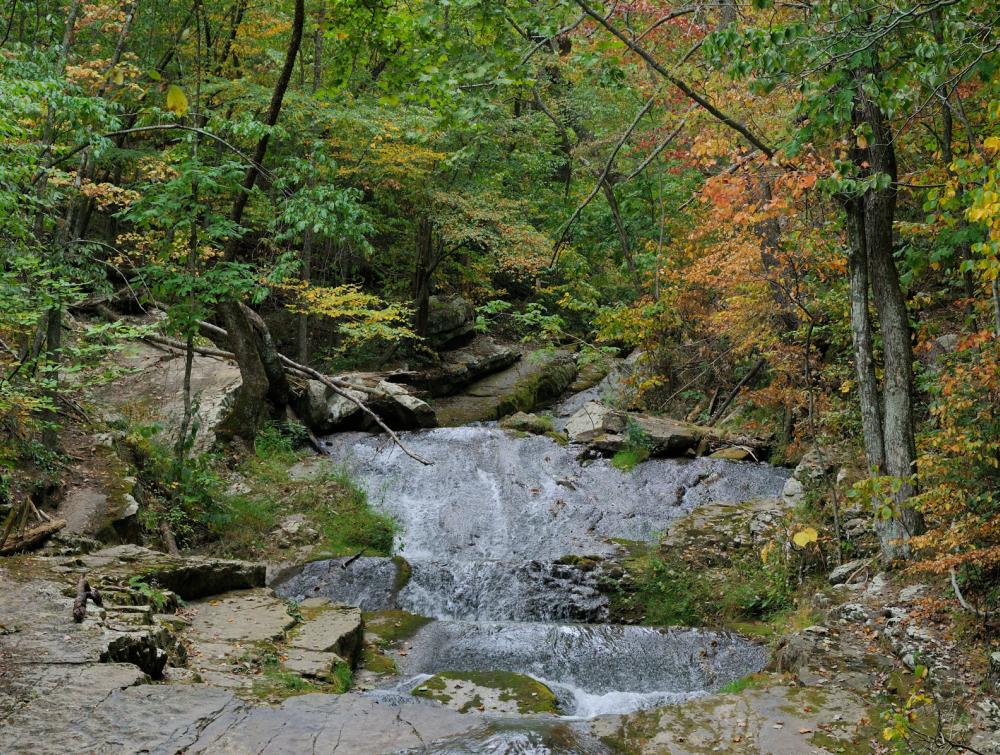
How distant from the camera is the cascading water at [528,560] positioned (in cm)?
782

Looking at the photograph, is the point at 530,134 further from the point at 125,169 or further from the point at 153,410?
the point at 153,410

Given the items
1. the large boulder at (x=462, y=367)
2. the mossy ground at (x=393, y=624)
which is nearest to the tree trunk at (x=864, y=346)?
the mossy ground at (x=393, y=624)

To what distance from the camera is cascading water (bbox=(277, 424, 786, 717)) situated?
7816 millimetres

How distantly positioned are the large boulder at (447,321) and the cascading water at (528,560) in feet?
15.2

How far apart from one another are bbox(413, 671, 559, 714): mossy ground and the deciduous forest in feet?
0.16

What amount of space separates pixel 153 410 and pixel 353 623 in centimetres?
650

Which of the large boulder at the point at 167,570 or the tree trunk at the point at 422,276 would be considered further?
the tree trunk at the point at 422,276

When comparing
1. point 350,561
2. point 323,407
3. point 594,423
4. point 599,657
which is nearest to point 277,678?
point 599,657

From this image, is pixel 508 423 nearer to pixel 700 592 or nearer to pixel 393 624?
pixel 700 592

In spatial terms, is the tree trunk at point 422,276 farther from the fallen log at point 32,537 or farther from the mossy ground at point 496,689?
the mossy ground at point 496,689

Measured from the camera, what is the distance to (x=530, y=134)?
18.2m

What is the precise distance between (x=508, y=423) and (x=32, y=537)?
9.93m

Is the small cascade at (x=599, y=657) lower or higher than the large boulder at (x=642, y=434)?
lower

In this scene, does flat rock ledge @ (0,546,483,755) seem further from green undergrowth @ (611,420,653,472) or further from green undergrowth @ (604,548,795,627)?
green undergrowth @ (611,420,653,472)
